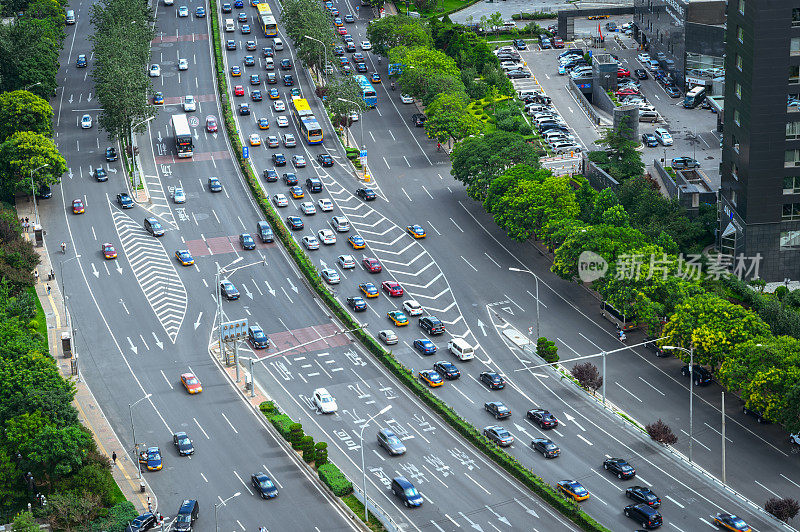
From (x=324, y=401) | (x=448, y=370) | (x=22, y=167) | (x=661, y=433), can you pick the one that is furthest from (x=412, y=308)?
(x=22, y=167)

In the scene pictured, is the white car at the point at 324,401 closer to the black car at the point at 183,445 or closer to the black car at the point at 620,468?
the black car at the point at 183,445

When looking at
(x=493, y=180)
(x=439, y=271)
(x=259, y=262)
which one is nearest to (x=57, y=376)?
(x=259, y=262)

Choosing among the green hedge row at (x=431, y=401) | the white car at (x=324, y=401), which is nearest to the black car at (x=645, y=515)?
the green hedge row at (x=431, y=401)

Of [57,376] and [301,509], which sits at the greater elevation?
[57,376]

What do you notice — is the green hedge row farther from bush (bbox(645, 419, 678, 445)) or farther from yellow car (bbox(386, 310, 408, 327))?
bush (bbox(645, 419, 678, 445))

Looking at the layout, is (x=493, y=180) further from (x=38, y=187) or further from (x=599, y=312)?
(x=38, y=187)

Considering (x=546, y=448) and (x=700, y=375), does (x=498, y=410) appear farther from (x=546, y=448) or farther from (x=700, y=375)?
(x=700, y=375)

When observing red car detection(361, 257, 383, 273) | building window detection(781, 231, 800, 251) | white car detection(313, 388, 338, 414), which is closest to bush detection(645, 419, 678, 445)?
white car detection(313, 388, 338, 414)
